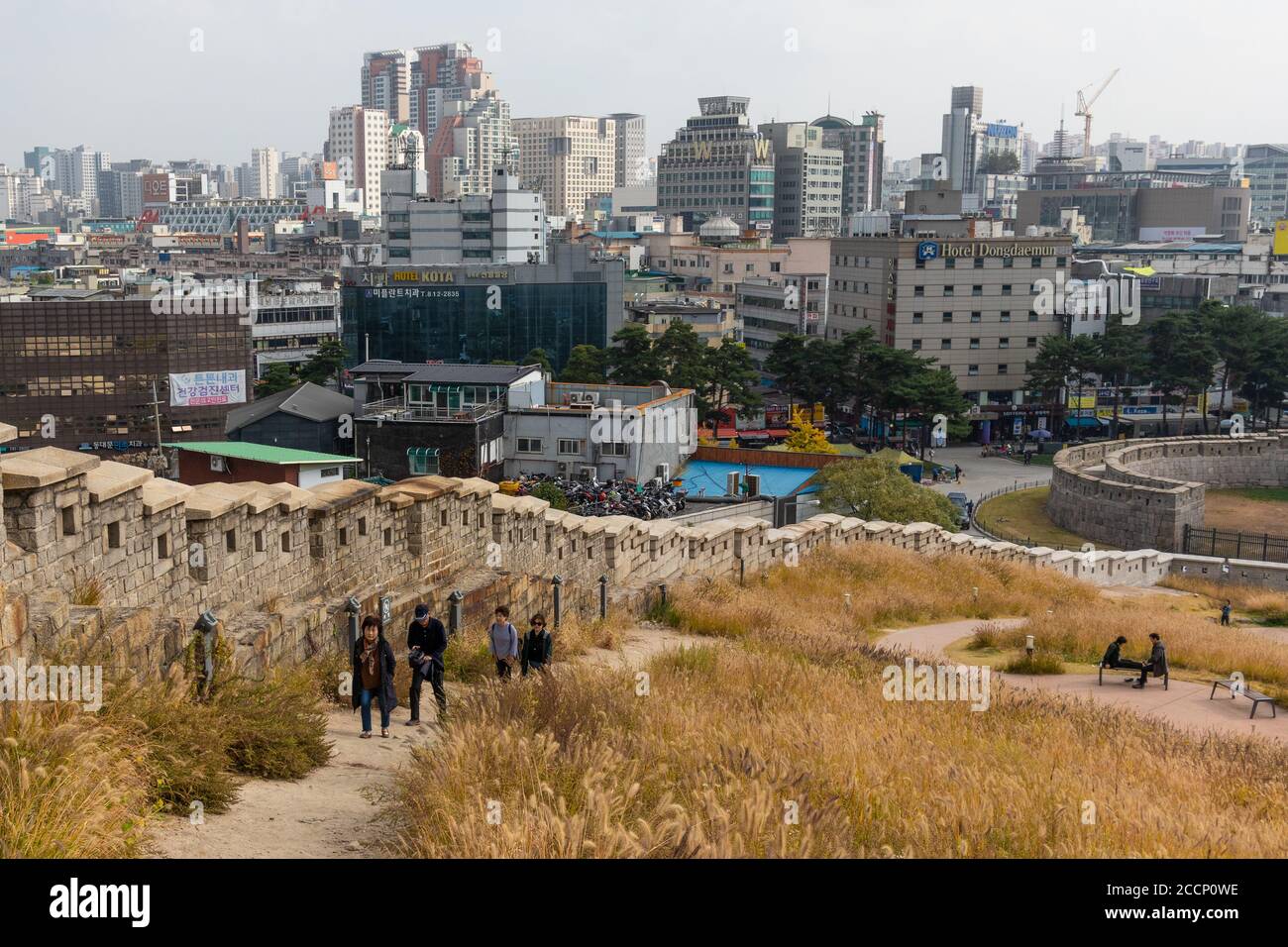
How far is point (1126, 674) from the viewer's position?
18.7m

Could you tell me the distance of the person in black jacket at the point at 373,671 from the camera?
1076 centimetres

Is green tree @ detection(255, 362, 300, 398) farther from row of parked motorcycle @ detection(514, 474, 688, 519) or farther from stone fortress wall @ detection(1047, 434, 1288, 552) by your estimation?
stone fortress wall @ detection(1047, 434, 1288, 552)

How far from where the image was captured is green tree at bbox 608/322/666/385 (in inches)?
2761

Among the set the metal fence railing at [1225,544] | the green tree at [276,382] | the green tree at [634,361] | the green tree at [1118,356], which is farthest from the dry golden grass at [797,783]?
the green tree at [1118,356]

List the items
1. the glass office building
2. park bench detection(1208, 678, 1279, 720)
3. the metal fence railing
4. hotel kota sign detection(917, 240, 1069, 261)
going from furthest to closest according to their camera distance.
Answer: the glass office building → hotel kota sign detection(917, 240, 1069, 261) → the metal fence railing → park bench detection(1208, 678, 1279, 720)

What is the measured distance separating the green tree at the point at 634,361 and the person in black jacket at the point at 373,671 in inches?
2344

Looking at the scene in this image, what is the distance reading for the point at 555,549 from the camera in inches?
749

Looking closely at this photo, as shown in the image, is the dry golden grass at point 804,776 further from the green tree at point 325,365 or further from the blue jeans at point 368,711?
the green tree at point 325,365

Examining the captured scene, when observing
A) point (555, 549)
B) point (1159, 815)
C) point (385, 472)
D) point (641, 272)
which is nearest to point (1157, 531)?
point (385, 472)

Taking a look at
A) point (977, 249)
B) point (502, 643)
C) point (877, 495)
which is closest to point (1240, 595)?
point (877, 495)

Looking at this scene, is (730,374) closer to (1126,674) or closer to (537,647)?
(1126,674)

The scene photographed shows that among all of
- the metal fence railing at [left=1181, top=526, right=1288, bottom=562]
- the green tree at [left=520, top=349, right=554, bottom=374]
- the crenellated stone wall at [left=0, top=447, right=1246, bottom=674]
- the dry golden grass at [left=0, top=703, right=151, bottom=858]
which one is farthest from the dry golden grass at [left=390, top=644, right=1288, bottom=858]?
the green tree at [left=520, top=349, right=554, bottom=374]

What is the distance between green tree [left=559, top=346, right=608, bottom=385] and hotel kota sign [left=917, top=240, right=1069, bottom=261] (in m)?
20.7
